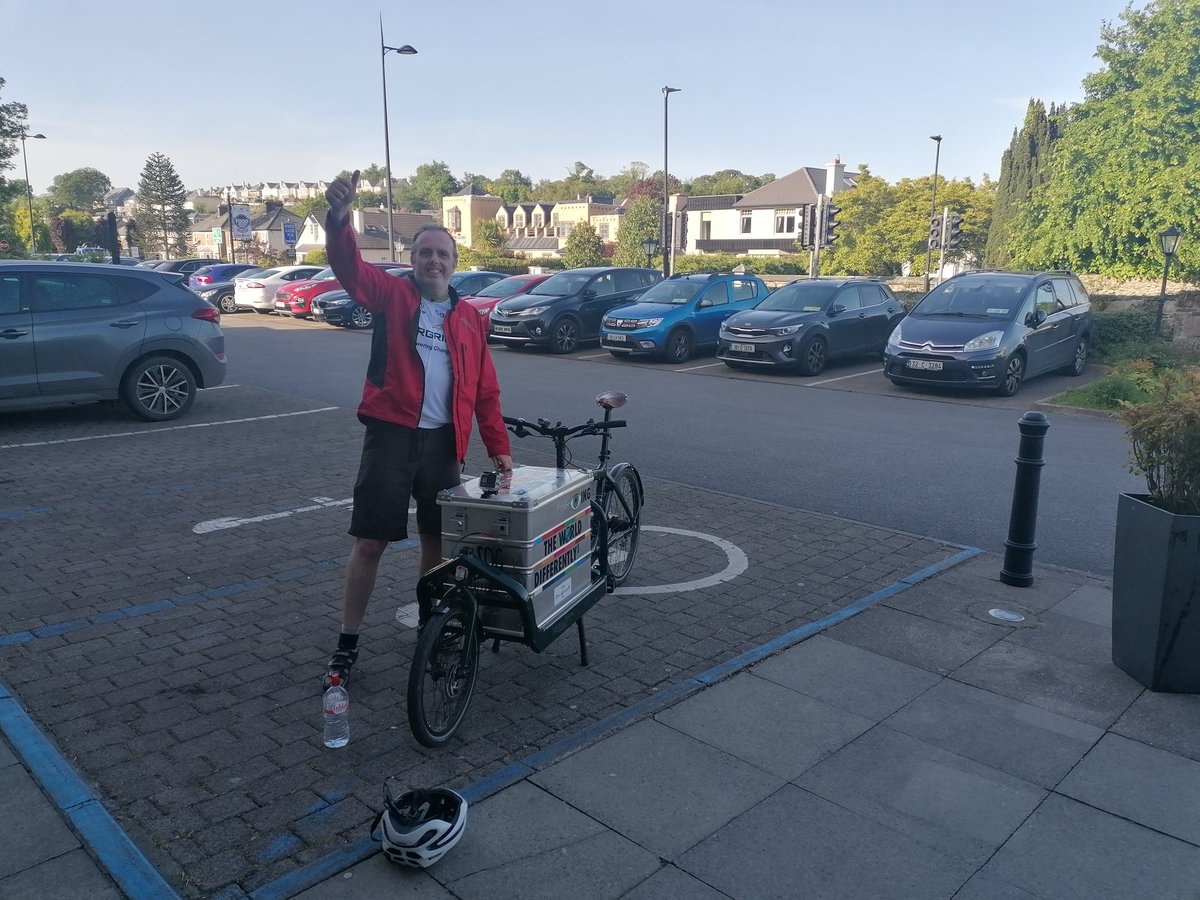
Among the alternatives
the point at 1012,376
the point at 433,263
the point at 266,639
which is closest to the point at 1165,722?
the point at 433,263

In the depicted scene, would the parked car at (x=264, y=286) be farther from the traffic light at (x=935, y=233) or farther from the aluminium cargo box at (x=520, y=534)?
the aluminium cargo box at (x=520, y=534)

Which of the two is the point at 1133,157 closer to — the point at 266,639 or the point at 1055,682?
the point at 1055,682

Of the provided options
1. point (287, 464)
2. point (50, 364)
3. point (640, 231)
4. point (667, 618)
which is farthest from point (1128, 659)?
point (640, 231)

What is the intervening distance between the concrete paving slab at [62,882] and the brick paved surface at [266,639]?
Result: 6.3 inches

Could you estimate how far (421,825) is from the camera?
9.71 feet

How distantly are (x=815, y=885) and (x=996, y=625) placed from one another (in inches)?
104

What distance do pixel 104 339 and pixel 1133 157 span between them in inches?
1163

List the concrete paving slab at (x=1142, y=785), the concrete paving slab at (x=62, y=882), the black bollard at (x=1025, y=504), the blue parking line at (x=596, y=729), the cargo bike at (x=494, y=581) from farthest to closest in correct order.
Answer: the black bollard at (x=1025, y=504), the cargo bike at (x=494, y=581), the concrete paving slab at (x=1142, y=785), the blue parking line at (x=596, y=729), the concrete paving slab at (x=62, y=882)

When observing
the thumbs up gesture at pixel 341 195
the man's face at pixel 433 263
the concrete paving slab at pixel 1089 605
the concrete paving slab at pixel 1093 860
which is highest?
the thumbs up gesture at pixel 341 195

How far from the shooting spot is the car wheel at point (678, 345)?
701 inches

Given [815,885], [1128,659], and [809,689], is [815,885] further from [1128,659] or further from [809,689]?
[1128,659]

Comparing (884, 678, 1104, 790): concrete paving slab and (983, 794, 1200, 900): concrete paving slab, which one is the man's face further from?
(983, 794, 1200, 900): concrete paving slab

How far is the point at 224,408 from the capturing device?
11828 millimetres

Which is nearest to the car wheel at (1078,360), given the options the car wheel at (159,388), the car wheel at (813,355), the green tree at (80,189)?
the car wheel at (813,355)
